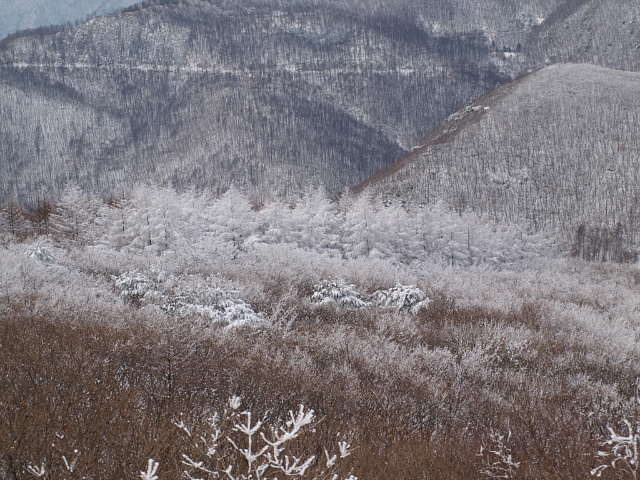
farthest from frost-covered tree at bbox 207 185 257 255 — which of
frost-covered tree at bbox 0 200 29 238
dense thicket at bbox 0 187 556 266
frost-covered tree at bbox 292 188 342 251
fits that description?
frost-covered tree at bbox 0 200 29 238

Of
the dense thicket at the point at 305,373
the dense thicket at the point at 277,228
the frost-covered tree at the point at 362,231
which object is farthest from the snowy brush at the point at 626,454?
the frost-covered tree at the point at 362,231

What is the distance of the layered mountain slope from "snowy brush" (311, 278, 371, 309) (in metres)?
45.3

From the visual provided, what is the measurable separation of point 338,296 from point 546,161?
5818cm

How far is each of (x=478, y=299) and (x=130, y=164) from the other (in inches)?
6779

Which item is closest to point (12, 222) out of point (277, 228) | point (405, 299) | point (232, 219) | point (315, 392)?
point (232, 219)

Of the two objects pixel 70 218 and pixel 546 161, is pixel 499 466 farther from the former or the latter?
pixel 546 161

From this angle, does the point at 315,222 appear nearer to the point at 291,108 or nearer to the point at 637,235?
the point at 637,235

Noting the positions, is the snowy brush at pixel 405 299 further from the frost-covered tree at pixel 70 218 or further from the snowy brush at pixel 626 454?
the frost-covered tree at pixel 70 218

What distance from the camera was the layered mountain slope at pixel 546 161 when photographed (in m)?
52.6

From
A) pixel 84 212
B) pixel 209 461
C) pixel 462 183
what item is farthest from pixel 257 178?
pixel 209 461

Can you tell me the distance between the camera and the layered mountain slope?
52.6 metres

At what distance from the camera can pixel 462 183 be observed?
2314 inches

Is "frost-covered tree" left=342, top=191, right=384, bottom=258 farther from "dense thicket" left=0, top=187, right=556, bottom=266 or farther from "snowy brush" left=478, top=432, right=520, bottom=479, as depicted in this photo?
"snowy brush" left=478, top=432, right=520, bottom=479

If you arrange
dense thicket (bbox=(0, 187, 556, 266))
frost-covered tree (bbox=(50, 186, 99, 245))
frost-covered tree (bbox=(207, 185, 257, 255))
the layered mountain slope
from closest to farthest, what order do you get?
dense thicket (bbox=(0, 187, 556, 266))
frost-covered tree (bbox=(207, 185, 257, 255))
frost-covered tree (bbox=(50, 186, 99, 245))
the layered mountain slope
